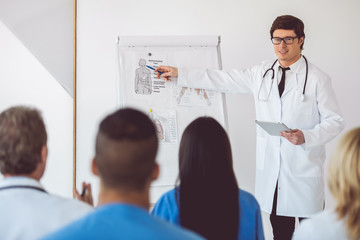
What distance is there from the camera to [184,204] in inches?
55.9

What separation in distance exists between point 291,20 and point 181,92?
79 centimetres

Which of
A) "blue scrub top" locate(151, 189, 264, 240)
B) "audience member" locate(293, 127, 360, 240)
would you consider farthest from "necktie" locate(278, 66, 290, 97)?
"audience member" locate(293, 127, 360, 240)

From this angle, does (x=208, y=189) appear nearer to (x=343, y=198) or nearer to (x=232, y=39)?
(x=343, y=198)

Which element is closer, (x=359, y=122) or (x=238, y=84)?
(x=238, y=84)

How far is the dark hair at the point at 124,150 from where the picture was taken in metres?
0.94

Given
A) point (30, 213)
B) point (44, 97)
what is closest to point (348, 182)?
point (30, 213)

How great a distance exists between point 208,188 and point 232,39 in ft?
6.76

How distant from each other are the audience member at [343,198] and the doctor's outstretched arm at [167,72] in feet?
5.31

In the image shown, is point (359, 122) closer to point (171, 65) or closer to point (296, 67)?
point (296, 67)

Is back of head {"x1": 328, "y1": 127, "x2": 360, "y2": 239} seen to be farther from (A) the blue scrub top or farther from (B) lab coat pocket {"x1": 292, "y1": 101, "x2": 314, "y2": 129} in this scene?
(B) lab coat pocket {"x1": 292, "y1": 101, "x2": 314, "y2": 129}

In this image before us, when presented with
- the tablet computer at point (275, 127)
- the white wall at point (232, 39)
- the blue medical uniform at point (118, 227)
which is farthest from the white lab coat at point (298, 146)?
the blue medical uniform at point (118, 227)

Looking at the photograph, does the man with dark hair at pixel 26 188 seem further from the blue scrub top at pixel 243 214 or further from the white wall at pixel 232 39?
the white wall at pixel 232 39

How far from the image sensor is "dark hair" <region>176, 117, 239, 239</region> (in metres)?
1.41

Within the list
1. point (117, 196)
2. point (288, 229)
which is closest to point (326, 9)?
point (288, 229)
